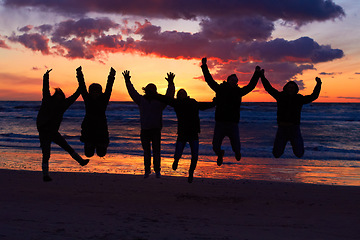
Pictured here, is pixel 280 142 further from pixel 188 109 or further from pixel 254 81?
pixel 188 109

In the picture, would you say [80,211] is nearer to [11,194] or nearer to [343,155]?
[11,194]

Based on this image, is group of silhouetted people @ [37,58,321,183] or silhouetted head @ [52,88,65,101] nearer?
group of silhouetted people @ [37,58,321,183]

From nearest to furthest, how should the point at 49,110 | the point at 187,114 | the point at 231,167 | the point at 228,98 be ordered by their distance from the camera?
1. the point at 228,98
2. the point at 187,114
3. the point at 49,110
4. the point at 231,167

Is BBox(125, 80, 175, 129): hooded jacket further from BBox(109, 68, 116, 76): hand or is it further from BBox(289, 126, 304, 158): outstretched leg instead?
BBox(289, 126, 304, 158): outstretched leg

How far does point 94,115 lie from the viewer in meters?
8.49

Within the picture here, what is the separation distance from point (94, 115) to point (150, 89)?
1.41 m

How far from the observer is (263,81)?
845 centimetres

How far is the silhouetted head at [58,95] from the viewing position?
29.0 feet

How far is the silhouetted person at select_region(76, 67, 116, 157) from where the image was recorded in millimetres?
8445

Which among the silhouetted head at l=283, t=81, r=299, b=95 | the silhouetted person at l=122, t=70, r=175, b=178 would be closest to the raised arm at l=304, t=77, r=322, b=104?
the silhouetted head at l=283, t=81, r=299, b=95

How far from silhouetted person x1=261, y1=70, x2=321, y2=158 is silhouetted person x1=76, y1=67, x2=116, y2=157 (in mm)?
3693

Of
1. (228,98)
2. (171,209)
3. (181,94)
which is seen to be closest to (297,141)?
(228,98)

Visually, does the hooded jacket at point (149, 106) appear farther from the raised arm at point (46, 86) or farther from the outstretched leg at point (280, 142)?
the outstretched leg at point (280, 142)

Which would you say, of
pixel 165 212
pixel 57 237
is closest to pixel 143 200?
pixel 165 212
